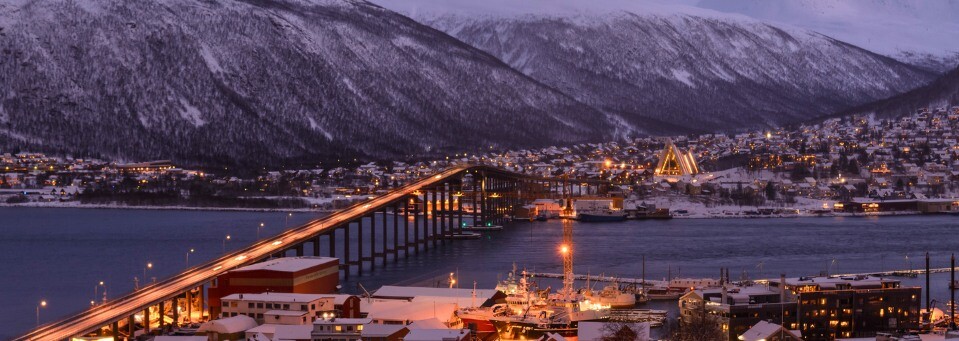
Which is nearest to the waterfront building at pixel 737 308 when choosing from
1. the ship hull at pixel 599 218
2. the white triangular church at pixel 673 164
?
the ship hull at pixel 599 218

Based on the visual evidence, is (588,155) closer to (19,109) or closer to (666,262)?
(19,109)

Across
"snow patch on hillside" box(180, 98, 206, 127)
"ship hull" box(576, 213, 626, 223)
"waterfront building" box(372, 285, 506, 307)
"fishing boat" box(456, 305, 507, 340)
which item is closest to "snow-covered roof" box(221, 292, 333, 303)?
"waterfront building" box(372, 285, 506, 307)

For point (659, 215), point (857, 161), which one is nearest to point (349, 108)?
point (857, 161)

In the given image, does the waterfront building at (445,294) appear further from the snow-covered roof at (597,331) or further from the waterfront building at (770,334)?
the waterfront building at (770,334)

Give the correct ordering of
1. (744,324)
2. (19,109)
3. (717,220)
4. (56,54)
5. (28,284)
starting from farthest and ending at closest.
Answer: (56,54) < (19,109) < (717,220) < (28,284) < (744,324)

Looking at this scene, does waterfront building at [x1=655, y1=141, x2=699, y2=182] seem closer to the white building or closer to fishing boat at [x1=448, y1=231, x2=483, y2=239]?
fishing boat at [x1=448, y1=231, x2=483, y2=239]
